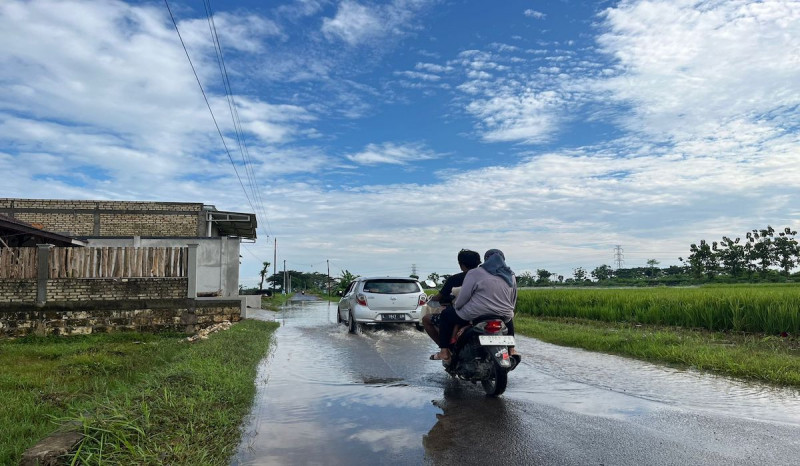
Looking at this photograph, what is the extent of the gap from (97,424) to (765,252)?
7276 cm

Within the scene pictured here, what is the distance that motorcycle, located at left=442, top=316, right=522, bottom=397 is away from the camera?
607 centimetres

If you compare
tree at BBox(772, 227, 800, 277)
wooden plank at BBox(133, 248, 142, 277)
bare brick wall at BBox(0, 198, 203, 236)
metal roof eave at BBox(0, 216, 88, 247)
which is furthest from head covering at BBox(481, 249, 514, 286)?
tree at BBox(772, 227, 800, 277)

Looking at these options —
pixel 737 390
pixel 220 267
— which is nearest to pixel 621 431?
pixel 737 390

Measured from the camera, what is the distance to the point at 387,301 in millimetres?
13664

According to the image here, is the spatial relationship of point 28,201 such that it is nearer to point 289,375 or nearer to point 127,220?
point 127,220

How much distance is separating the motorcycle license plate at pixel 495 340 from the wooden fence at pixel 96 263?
1093cm

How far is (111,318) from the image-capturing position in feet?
45.9

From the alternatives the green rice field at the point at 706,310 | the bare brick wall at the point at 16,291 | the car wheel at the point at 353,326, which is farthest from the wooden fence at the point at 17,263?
the green rice field at the point at 706,310

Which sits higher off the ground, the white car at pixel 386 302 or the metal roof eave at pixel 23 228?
the metal roof eave at pixel 23 228

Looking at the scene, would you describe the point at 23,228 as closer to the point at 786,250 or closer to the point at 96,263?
the point at 96,263

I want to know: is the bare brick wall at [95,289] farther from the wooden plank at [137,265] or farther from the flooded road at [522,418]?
A: the flooded road at [522,418]

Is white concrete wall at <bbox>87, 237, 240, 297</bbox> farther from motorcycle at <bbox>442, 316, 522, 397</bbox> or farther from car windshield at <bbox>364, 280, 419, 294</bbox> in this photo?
motorcycle at <bbox>442, 316, 522, 397</bbox>

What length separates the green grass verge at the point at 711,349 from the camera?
7.28m

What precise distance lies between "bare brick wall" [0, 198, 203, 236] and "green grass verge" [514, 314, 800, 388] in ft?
67.4
